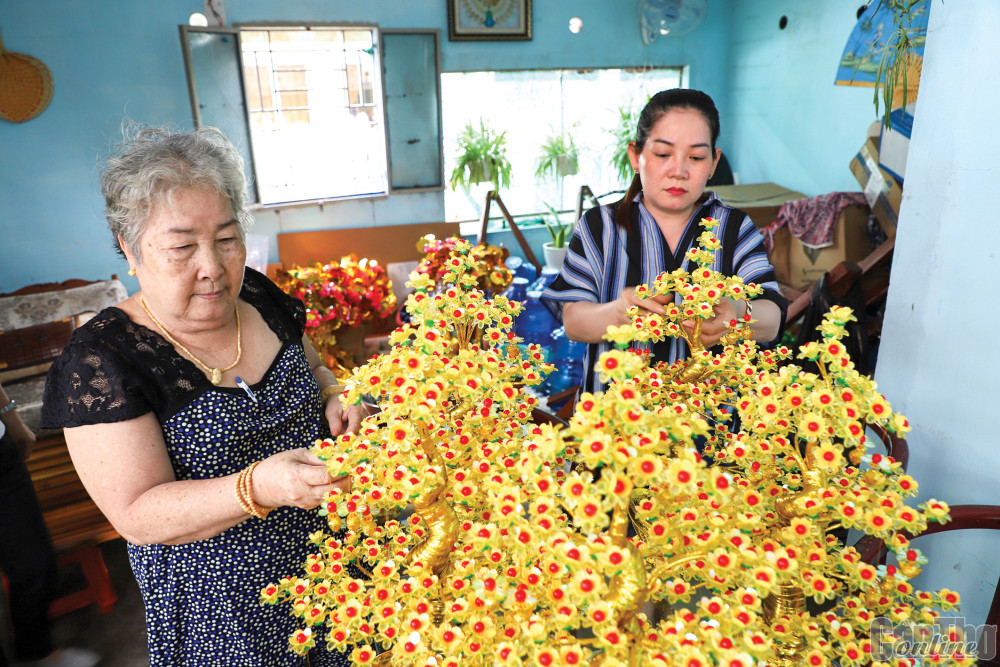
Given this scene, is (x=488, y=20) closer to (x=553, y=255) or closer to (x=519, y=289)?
(x=553, y=255)

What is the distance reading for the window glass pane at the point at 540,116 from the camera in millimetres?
5375

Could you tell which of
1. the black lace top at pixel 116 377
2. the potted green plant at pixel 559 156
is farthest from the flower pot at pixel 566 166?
the black lace top at pixel 116 377

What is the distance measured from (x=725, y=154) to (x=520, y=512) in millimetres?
6140

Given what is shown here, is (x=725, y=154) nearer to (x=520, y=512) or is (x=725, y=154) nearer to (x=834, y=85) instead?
(x=834, y=85)

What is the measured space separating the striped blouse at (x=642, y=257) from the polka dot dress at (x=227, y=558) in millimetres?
794

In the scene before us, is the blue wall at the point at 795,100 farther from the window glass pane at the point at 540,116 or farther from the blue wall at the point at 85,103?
the blue wall at the point at 85,103

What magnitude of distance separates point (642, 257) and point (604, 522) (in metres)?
1.16

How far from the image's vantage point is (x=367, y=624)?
0.78m

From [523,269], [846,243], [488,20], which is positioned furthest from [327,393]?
[488,20]

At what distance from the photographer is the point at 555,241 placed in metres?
5.50

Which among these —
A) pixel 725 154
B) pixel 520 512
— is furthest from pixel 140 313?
pixel 725 154

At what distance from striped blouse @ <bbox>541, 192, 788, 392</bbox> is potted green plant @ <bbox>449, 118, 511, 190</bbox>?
383cm

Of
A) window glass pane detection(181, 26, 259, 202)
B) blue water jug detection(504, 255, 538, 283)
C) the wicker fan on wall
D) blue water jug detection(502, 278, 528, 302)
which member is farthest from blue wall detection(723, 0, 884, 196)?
the wicker fan on wall

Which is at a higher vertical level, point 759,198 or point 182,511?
point 759,198
